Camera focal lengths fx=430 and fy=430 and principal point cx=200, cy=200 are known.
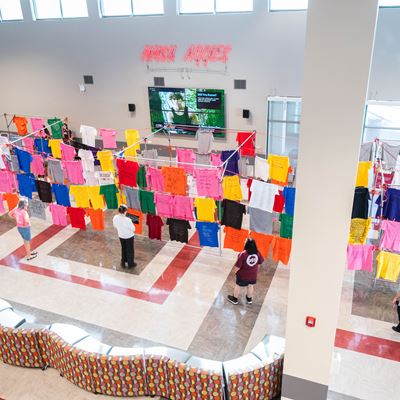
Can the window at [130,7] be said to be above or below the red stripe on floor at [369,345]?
above

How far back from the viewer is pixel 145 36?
14648 millimetres

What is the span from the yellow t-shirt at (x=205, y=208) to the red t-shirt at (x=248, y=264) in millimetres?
→ 1486

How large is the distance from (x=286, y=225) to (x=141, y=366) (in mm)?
3734

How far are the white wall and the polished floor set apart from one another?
6279 millimetres

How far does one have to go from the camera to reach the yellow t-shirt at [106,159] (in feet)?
32.8

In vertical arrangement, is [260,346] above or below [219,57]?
below

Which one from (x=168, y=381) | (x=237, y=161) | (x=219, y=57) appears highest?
(x=219, y=57)

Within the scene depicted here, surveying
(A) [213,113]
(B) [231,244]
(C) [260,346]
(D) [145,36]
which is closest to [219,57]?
(A) [213,113]

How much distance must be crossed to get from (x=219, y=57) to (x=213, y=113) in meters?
1.84

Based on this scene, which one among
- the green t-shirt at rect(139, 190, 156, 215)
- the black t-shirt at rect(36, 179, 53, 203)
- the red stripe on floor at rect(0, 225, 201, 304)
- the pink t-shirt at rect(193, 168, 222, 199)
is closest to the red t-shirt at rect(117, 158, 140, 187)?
the green t-shirt at rect(139, 190, 156, 215)

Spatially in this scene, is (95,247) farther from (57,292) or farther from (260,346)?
(260,346)

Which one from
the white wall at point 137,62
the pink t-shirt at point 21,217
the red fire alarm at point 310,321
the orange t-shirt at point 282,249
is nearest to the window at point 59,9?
the white wall at point 137,62

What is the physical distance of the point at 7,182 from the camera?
1007cm

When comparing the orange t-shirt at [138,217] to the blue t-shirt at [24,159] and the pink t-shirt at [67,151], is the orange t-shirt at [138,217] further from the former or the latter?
the blue t-shirt at [24,159]
